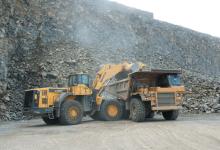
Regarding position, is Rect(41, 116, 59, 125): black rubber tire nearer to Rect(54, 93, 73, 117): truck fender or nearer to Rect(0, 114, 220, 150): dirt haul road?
Rect(54, 93, 73, 117): truck fender

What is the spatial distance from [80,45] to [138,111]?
11844 mm

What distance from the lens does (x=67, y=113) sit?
15.0 m

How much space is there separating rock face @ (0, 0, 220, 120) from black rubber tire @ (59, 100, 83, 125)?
4404 mm


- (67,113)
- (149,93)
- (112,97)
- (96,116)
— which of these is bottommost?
(96,116)

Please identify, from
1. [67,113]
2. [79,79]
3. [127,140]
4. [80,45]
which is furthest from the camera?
[80,45]

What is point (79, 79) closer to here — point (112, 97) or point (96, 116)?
point (112, 97)

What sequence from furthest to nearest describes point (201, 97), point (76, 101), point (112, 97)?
point (201, 97)
point (112, 97)
point (76, 101)

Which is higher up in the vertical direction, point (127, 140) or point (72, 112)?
point (72, 112)

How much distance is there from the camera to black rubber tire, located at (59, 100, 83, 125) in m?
14.9

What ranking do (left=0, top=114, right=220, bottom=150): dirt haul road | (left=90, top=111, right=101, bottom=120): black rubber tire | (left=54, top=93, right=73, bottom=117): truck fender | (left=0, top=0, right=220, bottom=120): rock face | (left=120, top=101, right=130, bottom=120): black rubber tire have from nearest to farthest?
(left=0, top=114, right=220, bottom=150): dirt haul road, (left=54, top=93, right=73, bottom=117): truck fender, (left=120, top=101, right=130, bottom=120): black rubber tire, (left=90, top=111, right=101, bottom=120): black rubber tire, (left=0, top=0, right=220, bottom=120): rock face

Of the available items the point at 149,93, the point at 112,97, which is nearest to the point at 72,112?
the point at 112,97

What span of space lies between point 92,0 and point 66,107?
17620 millimetres

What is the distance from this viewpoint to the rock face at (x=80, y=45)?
20.8 metres

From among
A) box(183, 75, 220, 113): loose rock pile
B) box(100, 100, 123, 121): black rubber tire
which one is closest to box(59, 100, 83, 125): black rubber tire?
box(100, 100, 123, 121): black rubber tire
